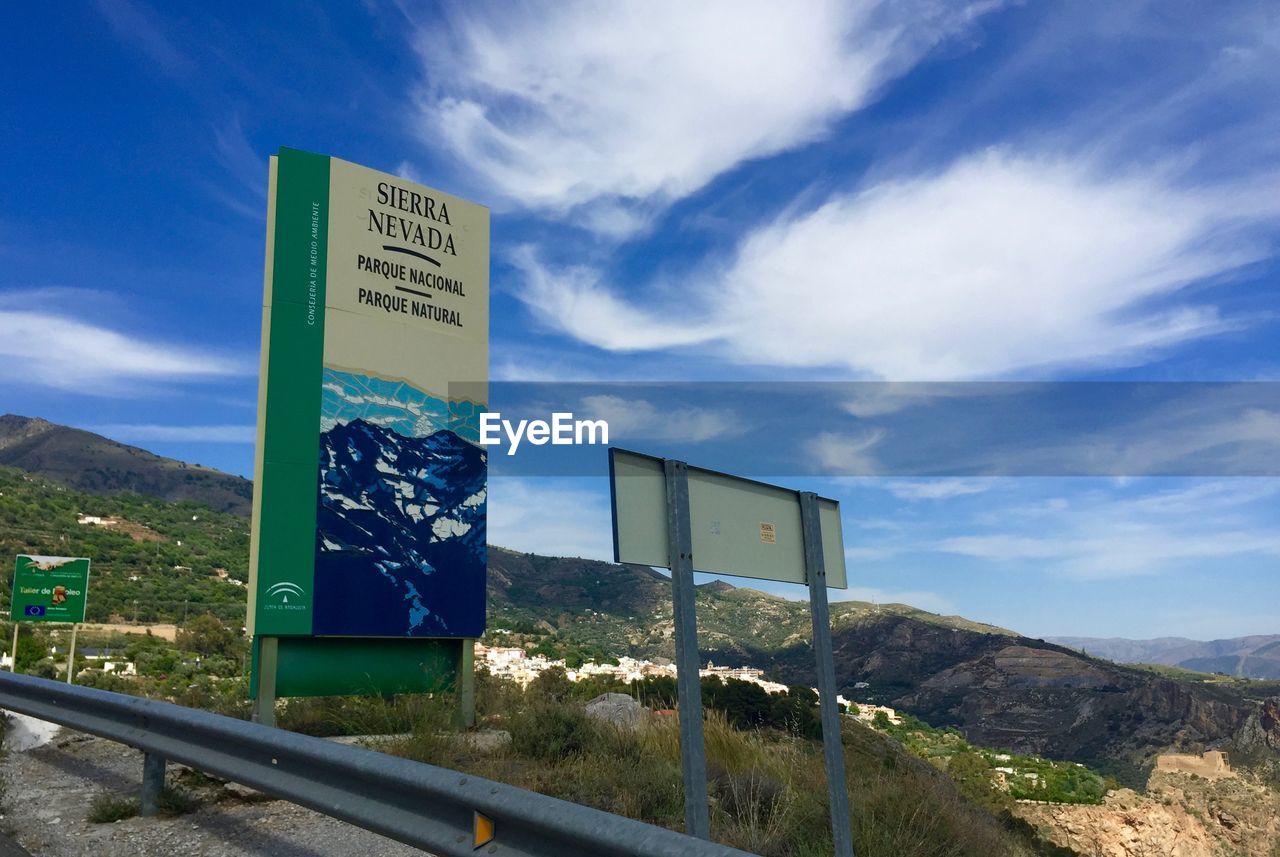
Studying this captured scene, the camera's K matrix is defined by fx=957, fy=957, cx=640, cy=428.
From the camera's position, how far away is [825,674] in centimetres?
586

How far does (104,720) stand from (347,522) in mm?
4314

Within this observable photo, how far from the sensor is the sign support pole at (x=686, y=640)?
472 cm

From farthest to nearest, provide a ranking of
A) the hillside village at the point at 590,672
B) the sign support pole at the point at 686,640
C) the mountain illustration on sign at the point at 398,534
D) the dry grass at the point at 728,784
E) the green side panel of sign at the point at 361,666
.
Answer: the hillside village at the point at 590,672 < the mountain illustration on sign at the point at 398,534 < the green side panel of sign at the point at 361,666 < the dry grass at the point at 728,784 < the sign support pole at the point at 686,640

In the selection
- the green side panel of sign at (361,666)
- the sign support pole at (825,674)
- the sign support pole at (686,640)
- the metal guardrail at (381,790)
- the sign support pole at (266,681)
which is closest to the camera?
the metal guardrail at (381,790)

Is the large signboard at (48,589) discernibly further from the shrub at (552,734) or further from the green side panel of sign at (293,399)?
the shrub at (552,734)

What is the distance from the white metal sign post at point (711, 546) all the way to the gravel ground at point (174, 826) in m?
1.85

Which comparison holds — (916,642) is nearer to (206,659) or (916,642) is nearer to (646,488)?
(206,659)

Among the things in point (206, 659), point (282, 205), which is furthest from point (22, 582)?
point (282, 205)

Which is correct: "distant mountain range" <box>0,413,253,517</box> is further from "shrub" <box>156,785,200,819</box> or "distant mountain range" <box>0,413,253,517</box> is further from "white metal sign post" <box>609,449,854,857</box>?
"white metal sign post" <box>609,449,854,857</box>

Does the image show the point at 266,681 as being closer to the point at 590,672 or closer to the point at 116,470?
the point at 590,672

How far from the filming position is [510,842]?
3.58 m

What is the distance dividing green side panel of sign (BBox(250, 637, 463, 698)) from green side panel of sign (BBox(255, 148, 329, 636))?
0.43 m

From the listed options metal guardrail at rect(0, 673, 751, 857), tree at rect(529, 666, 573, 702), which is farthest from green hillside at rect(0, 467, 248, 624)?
metal guardrail at rect(0, 673, 751, 857)

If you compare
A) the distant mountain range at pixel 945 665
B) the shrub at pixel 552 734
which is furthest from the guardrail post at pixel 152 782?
the distant mountain range at pixel 945 665
